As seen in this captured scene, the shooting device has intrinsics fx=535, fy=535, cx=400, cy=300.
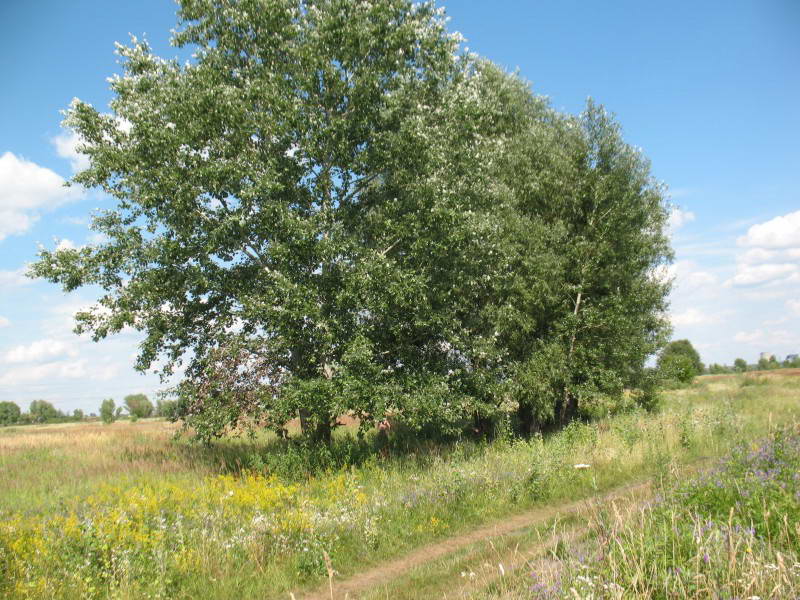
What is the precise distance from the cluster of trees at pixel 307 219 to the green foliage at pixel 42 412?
152 m

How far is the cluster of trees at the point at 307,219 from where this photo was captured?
14.5 m

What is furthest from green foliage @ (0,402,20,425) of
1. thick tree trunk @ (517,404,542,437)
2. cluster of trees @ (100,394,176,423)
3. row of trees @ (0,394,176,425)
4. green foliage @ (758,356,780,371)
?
green foliage @ (758,356,780,371)

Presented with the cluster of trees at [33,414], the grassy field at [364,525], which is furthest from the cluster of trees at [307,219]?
the cluster of trees at [33,414]

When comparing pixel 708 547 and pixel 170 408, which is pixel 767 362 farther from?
pixel 708 547

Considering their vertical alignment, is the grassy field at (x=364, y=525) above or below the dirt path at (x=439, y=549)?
above

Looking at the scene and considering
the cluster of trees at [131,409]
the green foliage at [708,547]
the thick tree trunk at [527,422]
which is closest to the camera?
the green foliage at [708,547]

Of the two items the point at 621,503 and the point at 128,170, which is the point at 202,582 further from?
the point at 128,170

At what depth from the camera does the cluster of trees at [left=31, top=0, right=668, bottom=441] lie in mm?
14477

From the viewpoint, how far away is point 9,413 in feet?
456

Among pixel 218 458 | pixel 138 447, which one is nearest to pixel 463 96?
pixel 218 458

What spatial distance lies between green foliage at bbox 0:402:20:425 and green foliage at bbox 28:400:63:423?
352 centimetres

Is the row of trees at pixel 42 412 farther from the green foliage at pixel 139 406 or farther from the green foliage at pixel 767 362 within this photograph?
the green foliage at pixel 767 362

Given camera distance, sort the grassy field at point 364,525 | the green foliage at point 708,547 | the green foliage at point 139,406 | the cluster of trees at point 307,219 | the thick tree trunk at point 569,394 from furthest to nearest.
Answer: the green foliage at point 139,406
the thick tree trunk at point 569,394
the cluster of trees at point 307,219
the grassy field at point 364,525
the green foliage at point 708,547

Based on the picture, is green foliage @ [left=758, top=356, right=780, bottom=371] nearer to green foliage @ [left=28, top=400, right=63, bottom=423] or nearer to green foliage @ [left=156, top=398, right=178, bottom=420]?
green foliage @ [left=156, top=398, right=178, bottom=420]
